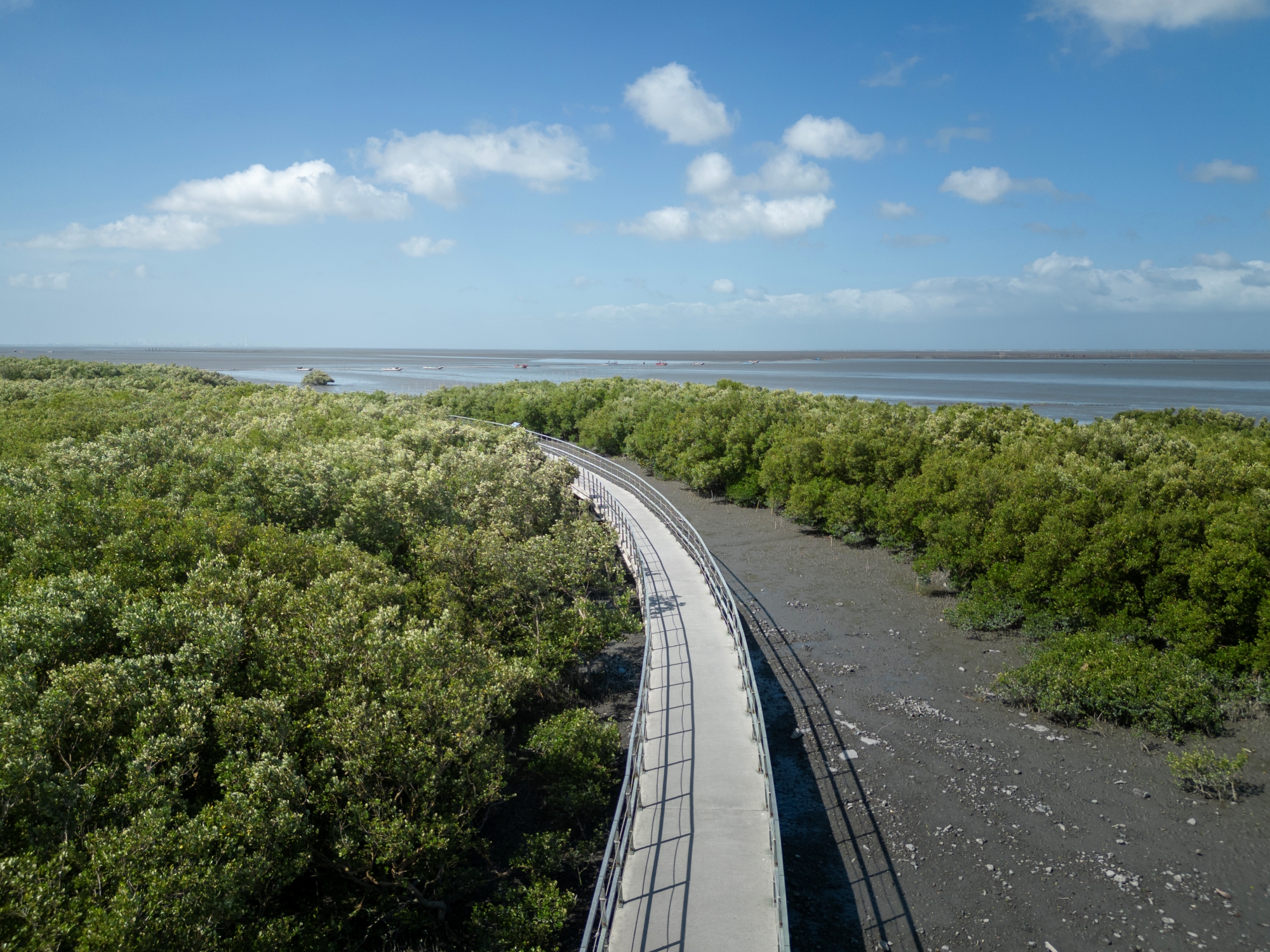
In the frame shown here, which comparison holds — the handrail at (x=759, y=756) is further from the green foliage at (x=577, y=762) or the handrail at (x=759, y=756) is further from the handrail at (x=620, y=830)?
the green foliage at (x=577, y=762)

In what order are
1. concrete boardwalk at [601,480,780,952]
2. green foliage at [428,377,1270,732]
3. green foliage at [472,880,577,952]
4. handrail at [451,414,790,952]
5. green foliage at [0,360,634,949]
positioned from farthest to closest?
green foliage at [428,377,1270,732]
green foliage at [472,880,577,952]
concrete boardwalk at [601,480,780,952]
handrail at [451,414,790,952]
green foliage at [0,360,634,949]

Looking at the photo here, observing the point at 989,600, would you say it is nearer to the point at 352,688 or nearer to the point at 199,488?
the point at 352,688

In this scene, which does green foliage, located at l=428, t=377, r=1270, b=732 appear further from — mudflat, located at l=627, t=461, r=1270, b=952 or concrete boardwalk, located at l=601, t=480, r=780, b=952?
concrete boardwalk, located at l=601, t=480, r=780, b=952

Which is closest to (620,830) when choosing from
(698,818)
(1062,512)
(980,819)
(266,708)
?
(698,818)

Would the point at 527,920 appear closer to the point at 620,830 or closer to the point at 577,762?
the point at 620,830

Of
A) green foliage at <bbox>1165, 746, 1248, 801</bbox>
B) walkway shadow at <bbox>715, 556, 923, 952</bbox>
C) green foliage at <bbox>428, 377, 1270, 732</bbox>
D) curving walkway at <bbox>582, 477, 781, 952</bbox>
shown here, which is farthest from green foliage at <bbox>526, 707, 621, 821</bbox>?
green foliage at <bbox>1165, 746, 1248, 801</bbox>

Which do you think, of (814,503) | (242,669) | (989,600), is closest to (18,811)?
(242,669)
